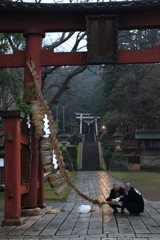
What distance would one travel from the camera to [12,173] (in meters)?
7.42

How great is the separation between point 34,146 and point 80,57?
9.54 feet

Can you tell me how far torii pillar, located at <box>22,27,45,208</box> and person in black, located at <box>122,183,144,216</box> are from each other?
254 cm

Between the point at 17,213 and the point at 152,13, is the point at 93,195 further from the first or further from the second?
the point at 152,13

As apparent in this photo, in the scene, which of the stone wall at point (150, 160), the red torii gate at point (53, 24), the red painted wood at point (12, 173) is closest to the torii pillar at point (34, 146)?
the red torii gate at point (53, 24)

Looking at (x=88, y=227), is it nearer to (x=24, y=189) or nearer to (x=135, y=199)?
(x=135, y=199)

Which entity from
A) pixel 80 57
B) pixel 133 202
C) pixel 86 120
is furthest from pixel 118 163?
pixel 86 120

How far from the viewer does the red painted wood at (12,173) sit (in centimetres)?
732

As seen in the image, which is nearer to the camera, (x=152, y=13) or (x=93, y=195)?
(x=152, y=13)

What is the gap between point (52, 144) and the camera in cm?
716

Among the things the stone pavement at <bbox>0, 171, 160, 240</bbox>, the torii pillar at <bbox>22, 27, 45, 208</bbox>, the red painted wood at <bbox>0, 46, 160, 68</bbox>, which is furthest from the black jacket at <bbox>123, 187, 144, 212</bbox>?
the red painted wood at <bbox>0, 46, 160, 68</bbox>

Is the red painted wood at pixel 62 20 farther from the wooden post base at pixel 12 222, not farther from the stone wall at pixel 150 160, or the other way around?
the stone wall at pixel 150 160

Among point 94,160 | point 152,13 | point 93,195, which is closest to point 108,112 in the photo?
point 94,160

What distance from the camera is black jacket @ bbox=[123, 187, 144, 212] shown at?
8.42 meters

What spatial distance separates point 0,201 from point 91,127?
48.5m
